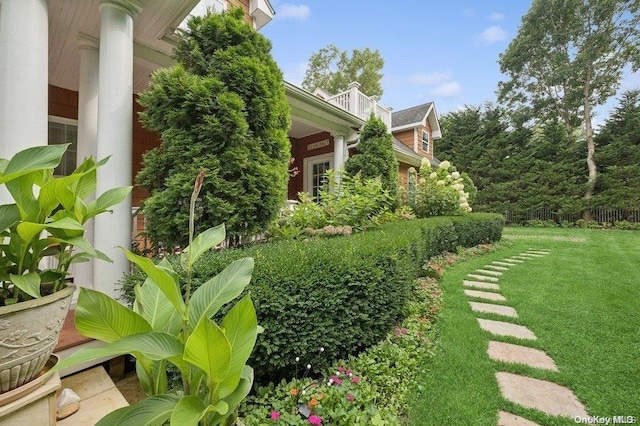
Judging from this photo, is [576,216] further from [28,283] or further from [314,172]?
[28,283]

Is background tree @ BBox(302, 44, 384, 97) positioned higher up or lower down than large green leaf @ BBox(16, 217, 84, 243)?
higher up

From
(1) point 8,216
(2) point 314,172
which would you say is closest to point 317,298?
(1) point 8,216

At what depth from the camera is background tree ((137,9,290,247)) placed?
9.51 feet

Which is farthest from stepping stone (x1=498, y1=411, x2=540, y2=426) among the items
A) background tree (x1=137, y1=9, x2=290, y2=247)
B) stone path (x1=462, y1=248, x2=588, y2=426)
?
background tree (x1=137, y1=9, x2=290, y2=247)

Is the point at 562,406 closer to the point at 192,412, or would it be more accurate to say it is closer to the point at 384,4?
the point at 192,412

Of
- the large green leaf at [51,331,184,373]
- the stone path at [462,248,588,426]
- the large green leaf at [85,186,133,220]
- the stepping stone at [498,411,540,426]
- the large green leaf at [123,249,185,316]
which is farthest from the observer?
the stone path at [462,248,588,426]

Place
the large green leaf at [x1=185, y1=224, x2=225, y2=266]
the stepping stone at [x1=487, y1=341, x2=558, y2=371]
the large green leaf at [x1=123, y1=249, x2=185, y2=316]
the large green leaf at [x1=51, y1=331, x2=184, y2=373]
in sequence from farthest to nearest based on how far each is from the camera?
the stepping stone at [x1=487, y1=341, x2=558, y2=371] → the large green leaf at [x1=185, y1=224, x2=225, y2=266] → the large green leaf at [x1=123, y1=249, x2=185, y2=316] → the large green leaf at [x1=51, y1=331, x2=184, y2=373]

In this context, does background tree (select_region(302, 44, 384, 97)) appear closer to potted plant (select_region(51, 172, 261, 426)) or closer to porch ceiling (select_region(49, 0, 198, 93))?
porch ceiling (select_region(49, 0, 198, 93))

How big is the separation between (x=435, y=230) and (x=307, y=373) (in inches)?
174

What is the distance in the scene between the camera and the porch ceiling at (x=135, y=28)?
3.08 metres

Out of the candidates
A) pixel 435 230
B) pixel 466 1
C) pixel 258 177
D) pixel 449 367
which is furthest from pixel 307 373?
pixel 466 1

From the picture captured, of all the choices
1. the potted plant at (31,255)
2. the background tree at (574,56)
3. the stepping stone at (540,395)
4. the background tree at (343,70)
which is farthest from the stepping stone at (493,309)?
the background tree at (343,70)

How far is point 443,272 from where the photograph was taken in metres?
5.17

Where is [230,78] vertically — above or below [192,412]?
above
